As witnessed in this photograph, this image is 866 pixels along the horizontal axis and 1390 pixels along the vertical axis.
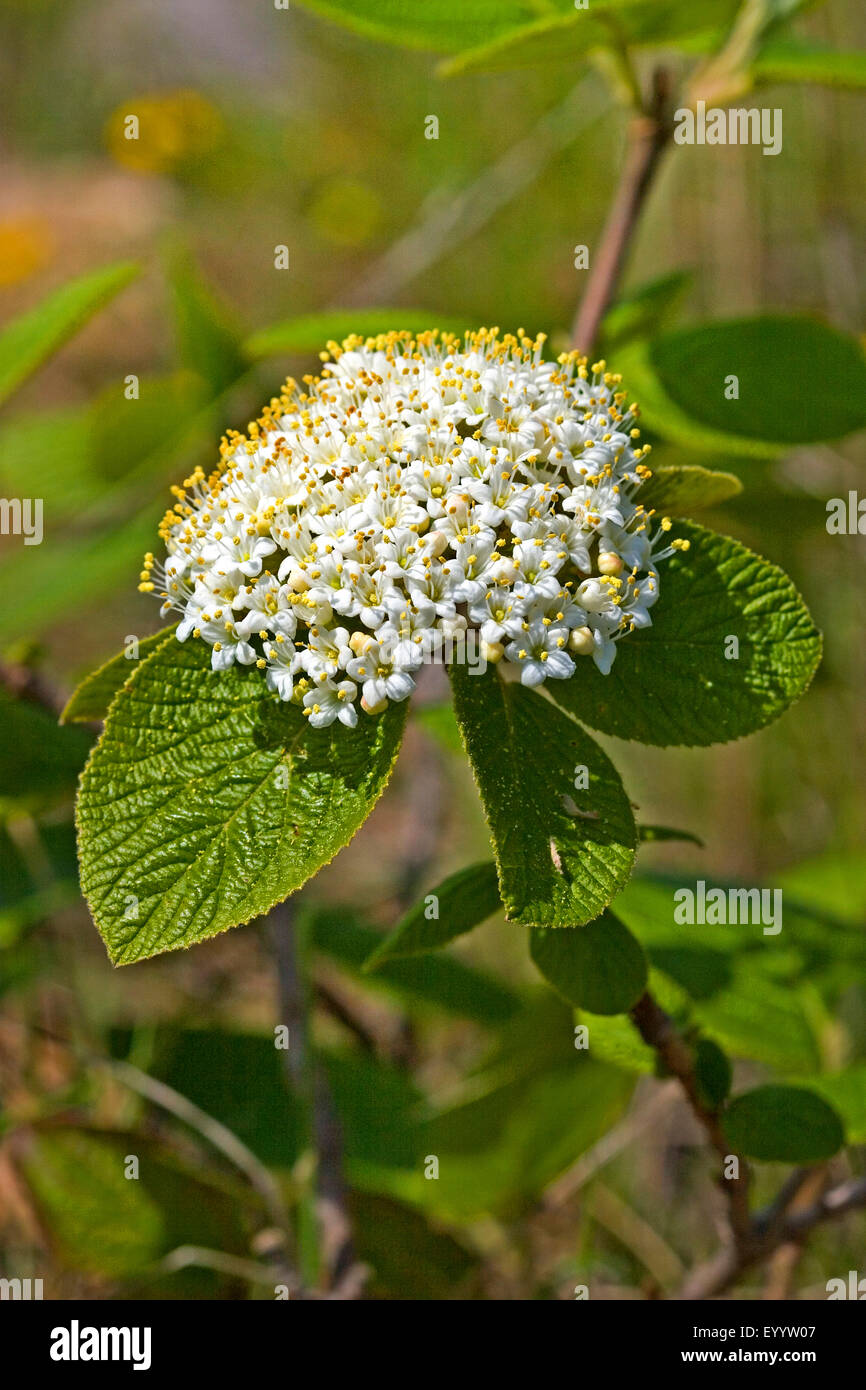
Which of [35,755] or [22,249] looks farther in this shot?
[22,249]

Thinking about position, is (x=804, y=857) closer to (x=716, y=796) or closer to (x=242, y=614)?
(x=716, y=796)

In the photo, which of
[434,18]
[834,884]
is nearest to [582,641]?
[434,18]

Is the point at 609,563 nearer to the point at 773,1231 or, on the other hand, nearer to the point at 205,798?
the point at 205,798

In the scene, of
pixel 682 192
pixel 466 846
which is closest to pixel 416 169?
pixel 682 192

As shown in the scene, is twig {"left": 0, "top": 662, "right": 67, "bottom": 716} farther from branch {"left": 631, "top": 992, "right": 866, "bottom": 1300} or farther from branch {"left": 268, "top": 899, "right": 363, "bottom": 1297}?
branch {"left": 631, "top": 992, "right": 866, "bottom": 1300}

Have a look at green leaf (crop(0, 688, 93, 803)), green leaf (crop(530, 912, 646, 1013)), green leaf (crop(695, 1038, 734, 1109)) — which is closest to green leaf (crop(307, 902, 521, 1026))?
green leaf (crop(0, 688, 93, 803))

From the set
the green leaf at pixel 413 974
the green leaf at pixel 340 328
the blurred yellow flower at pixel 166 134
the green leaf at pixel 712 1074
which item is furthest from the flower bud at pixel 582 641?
the blurred yellow flower at pixel 166 134
